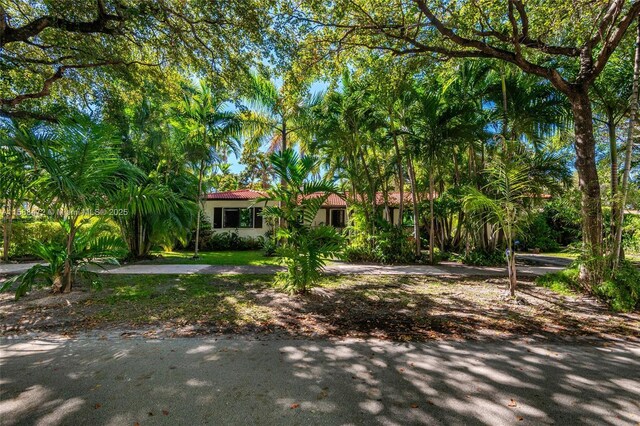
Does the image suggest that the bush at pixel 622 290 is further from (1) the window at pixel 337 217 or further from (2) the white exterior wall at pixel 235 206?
(2) the white exterior wall at pixel 235 206

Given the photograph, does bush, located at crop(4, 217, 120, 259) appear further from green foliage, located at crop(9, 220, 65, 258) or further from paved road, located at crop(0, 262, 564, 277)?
paved road, located at crop(0, 262, 564, 277)

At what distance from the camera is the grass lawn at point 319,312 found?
4.40 metres

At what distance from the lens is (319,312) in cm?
528

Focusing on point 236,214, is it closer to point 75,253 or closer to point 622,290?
point 75,253

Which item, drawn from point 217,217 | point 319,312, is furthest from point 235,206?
point 319,312

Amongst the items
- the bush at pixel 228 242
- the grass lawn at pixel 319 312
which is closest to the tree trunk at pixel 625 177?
the grass lawn at pixel 319 312

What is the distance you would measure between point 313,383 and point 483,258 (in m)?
10.6

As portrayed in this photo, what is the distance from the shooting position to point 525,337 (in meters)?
4.21

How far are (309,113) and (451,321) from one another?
33.3ft

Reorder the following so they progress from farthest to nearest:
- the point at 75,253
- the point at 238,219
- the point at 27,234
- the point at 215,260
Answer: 1. the point at 238,219
2. the point at 215,260
3. the point at 27,234
4. the point at 75,253

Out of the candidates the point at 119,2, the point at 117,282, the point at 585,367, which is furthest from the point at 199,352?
the point at 119,2

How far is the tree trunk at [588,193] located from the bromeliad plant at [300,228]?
5182mm

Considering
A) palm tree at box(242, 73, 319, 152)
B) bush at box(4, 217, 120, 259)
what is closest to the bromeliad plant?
palm tree at box(242, 73, 319, 152)

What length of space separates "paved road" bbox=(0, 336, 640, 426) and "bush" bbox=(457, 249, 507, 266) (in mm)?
7703
